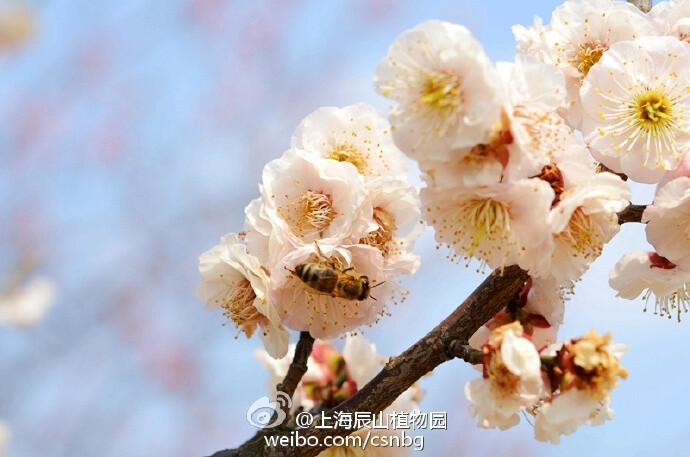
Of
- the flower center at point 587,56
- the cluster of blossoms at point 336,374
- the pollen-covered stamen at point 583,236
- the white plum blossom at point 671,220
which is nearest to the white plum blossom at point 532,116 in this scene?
the pollen-covered stamen at point 583,236

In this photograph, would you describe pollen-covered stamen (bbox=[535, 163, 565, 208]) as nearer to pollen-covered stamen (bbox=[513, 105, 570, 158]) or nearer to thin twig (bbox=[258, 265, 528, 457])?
pollen-covered stamen (bbox=[513, 105, 570, 158])

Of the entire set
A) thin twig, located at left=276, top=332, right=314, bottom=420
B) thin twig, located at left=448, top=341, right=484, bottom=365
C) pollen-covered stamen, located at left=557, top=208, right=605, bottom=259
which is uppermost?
pollen-covered stamen, located at left=557, top=208, right=605, bottom=259

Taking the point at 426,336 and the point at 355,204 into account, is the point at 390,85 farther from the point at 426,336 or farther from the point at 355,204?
the point at 426,336

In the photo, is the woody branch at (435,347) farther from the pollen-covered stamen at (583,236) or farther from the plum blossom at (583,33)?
the plum blossom at (583,33)

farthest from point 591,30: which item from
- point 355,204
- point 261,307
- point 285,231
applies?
point 261,307

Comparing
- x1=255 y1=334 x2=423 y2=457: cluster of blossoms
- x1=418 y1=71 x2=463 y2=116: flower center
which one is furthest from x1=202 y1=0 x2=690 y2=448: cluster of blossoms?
x1=255 y1=334 x2=423 y2=457: cluster of blossoms
